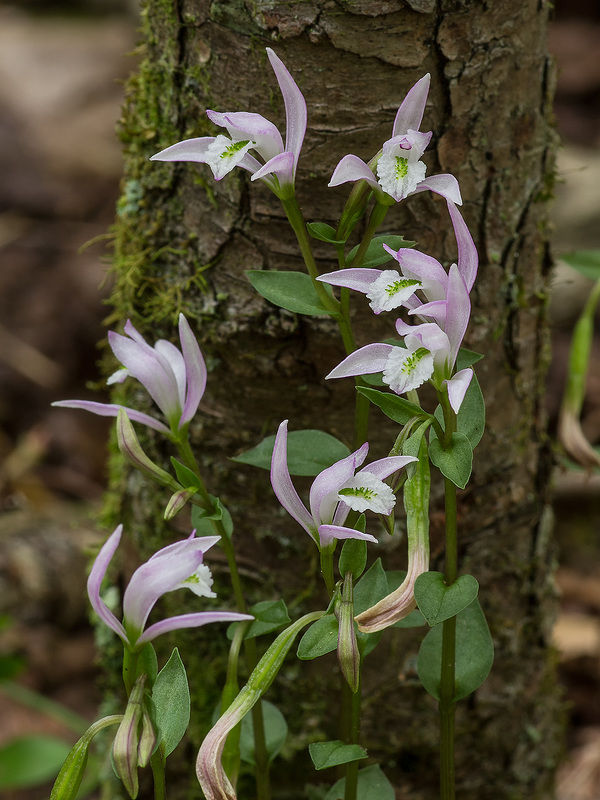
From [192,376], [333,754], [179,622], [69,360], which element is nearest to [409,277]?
[192,376]

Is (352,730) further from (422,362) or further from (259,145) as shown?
(259,145)

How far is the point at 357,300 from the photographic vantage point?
1.05 m

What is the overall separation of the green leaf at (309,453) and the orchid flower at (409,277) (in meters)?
0.21

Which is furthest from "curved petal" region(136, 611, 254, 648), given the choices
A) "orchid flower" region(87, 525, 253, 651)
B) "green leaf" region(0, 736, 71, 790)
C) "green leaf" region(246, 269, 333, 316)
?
"green leaf" region(0, 736, 71, 790)

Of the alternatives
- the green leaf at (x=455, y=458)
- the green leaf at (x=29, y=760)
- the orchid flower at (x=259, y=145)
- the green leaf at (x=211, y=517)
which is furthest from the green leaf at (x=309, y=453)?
the green leaf at (x=29, y=760)

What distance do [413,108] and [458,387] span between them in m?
0.26

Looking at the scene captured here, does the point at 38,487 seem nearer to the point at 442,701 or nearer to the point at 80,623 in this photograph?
the point at 80,623

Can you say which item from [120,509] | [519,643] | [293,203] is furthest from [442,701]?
[120,509]

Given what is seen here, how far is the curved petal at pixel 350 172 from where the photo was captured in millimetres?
744

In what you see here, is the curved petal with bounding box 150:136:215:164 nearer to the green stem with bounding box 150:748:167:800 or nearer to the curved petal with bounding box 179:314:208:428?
the curved petal with bounding box 179:314:208:428

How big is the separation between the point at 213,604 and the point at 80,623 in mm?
1179

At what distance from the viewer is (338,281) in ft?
2.51

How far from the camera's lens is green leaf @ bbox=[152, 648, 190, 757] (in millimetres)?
762

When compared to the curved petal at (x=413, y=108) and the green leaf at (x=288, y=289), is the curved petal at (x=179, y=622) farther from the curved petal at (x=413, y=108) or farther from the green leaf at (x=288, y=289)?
the curved petal at (x=413, y=108)
